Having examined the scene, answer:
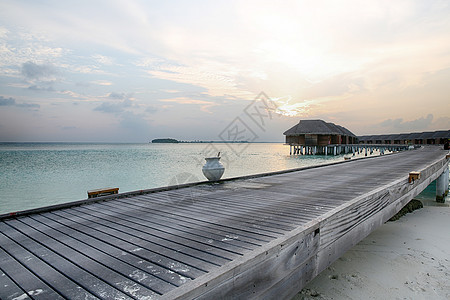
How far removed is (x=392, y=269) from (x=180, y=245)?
174 inches

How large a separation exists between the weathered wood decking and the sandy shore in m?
0.92

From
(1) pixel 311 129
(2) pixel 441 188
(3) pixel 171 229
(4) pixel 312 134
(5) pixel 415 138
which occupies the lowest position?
(2) pixel 441 188

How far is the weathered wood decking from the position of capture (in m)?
2.00

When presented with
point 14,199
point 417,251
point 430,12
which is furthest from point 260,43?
point 14,199

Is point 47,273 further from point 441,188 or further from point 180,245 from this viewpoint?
point 441,188

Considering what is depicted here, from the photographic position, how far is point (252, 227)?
3.34 m

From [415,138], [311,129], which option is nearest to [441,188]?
[311,129]

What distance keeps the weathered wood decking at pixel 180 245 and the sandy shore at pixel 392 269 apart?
924mm

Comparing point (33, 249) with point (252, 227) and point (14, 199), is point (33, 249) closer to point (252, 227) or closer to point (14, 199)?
point (252, 227)

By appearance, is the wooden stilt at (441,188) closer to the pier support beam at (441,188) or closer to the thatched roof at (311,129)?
the pier support beam at (441,188)

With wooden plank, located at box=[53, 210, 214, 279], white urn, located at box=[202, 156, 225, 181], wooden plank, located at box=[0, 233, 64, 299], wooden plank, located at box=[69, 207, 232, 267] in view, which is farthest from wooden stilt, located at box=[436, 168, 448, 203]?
wooden plank, located at box=[0, 233, 64, 299]

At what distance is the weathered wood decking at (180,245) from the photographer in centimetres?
200

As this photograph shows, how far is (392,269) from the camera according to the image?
479cm

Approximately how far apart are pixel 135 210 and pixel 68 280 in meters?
2.40
